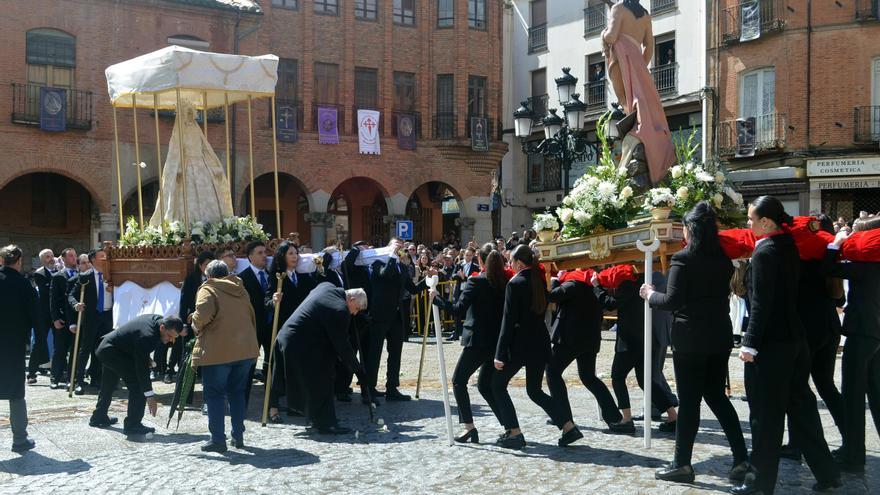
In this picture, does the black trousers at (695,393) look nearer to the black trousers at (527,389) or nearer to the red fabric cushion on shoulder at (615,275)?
the black trousers at (527,389)

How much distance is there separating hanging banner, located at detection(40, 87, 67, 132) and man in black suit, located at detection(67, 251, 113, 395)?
1523cm

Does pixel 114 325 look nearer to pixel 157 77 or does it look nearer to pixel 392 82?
pixel 157 77

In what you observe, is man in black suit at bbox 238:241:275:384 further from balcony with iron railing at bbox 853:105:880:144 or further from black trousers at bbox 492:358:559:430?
balcony with iron railing at bbox 853:105:880:144

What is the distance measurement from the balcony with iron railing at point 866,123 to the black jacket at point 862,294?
21830mm

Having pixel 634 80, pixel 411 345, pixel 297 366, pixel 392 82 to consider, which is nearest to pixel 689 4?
pixel 392 82

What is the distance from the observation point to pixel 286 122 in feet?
99.1

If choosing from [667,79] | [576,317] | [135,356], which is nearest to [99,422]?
[135,356]

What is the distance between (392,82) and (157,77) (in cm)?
1994

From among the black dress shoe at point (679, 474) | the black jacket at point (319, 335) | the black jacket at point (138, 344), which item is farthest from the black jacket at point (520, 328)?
the black jacket at point (138, 344)

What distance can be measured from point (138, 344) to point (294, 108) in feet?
71.5

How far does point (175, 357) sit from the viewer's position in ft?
44.4

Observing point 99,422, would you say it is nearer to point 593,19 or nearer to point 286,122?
point 286,122

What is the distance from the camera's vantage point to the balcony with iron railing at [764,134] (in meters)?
28.4

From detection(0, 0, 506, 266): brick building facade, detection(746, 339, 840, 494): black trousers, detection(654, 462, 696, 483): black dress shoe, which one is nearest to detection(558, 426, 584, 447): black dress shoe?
detection(654, 462, 696, 483): black dress shoe
